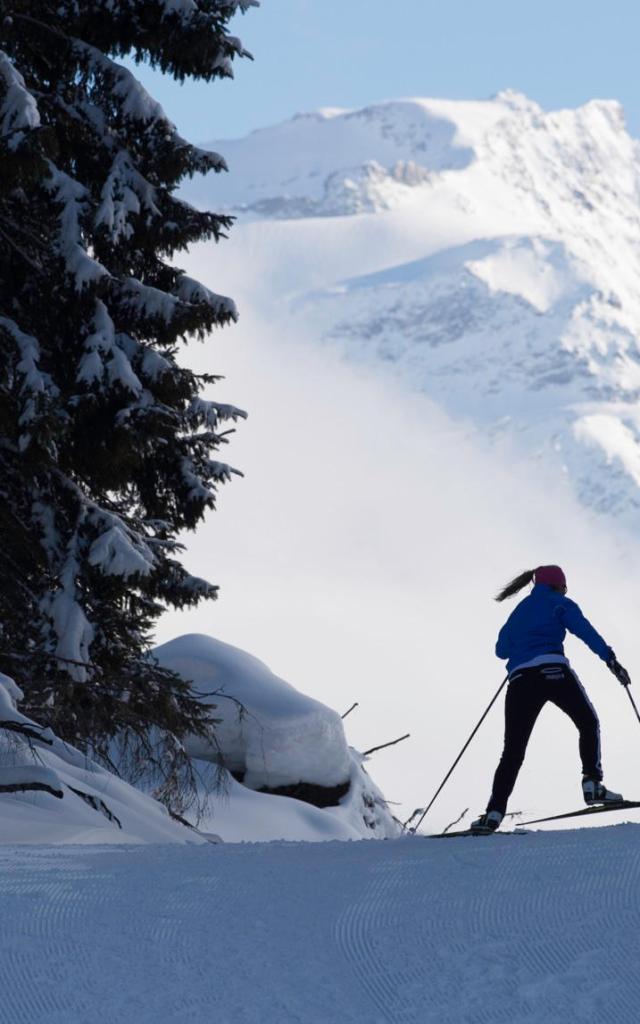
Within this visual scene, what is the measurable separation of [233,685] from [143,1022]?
10526 mm

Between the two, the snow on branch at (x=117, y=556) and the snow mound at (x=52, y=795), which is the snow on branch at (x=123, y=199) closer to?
the snow on branch at (x=117, y=556)

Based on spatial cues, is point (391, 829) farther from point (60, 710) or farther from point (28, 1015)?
point (28, 1015)

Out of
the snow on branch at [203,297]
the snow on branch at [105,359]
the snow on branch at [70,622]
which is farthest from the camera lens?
the snow on branch at [203,297]

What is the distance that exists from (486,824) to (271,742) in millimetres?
6811

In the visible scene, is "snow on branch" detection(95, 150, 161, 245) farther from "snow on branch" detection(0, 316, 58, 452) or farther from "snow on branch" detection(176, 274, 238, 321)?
"snow on branch" detection(0, 316, 58, 452)

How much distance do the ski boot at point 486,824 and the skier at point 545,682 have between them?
4.6 inches

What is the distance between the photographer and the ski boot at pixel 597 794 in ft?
26.6

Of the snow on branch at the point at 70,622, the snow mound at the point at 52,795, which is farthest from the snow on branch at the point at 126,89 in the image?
the snow mound at the point at 52,795

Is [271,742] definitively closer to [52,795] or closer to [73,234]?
[52,795]

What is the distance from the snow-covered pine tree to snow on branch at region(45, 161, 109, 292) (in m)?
0.01

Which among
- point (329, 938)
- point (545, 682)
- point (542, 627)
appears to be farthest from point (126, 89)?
point (329, 938)

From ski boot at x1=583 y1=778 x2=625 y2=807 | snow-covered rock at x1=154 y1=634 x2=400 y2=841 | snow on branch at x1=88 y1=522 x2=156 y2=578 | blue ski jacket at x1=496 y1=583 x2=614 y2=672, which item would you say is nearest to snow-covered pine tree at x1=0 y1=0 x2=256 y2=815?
snow on branch at x1=88 y1=522 x2=156 y2=578

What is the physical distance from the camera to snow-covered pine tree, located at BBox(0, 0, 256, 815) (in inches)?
353

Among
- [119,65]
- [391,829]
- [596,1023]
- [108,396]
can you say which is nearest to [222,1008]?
[596,1023]
